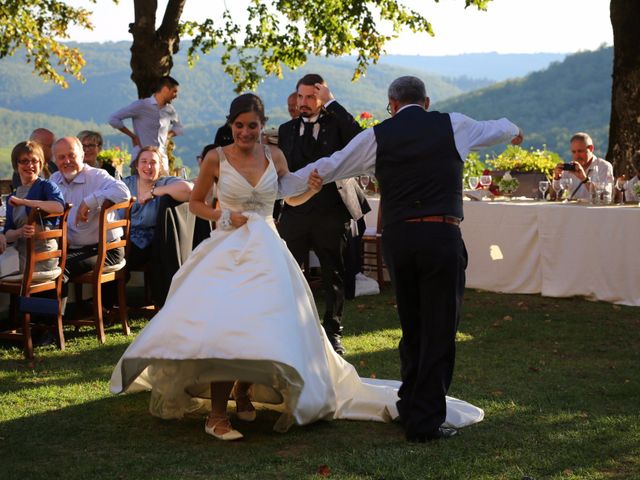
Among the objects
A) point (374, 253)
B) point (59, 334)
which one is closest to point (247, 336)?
point (59, 334)

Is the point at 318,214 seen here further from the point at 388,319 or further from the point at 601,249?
the point at 601,249

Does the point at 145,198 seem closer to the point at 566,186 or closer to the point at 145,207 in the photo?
the point at 145,207

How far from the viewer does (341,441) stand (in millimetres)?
4996

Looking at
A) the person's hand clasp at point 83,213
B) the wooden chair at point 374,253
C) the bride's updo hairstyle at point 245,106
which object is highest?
the bride's updo hairstyle at point 245,106

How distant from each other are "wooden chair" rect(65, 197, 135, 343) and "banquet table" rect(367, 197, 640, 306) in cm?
385

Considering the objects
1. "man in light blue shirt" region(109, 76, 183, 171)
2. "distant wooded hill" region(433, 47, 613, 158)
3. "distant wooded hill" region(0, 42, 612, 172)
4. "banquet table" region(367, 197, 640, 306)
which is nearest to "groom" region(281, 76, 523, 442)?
"banquet table" region(367, 197, 640, 306)

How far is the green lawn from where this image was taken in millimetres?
4566

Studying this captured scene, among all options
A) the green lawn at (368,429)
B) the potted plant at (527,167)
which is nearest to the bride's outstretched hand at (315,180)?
the green lawn at (368,429)

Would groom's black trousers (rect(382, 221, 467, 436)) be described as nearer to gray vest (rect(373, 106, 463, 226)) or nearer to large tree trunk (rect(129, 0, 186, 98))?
gray vest (rect(373, 106, 463, 226))

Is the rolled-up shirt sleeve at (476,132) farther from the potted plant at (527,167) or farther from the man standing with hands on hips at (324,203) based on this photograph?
the potted plant at (527,167)

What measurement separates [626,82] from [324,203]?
19.0 ft

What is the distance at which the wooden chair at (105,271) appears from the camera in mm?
7689

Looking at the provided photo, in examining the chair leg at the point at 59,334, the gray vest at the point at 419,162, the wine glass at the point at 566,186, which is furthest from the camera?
the wine glass at the point at 566,186

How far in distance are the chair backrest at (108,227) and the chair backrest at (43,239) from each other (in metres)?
0.32
